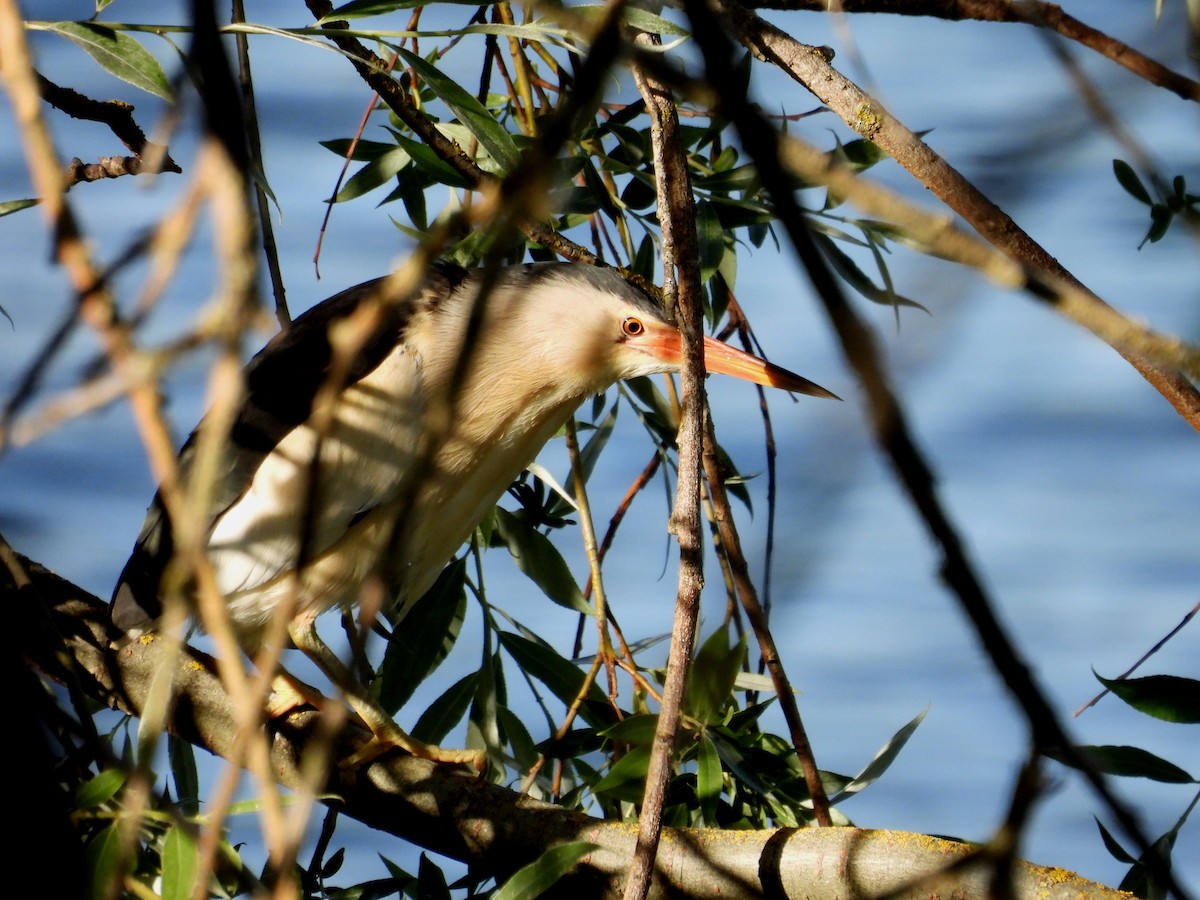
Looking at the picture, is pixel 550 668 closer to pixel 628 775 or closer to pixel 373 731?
pixel 373 731

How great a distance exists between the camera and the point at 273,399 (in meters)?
2.11

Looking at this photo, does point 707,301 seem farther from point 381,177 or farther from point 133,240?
point 133,240

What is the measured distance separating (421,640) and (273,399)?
1.56 feet

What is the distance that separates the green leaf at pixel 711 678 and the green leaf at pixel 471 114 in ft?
2.12

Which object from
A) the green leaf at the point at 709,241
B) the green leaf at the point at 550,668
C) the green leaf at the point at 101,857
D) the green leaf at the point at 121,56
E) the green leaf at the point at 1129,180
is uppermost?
the green leaf at the point at 1129,180

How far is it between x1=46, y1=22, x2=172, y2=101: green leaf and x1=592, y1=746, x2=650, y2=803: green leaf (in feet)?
2.96

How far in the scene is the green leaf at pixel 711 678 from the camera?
1600mm

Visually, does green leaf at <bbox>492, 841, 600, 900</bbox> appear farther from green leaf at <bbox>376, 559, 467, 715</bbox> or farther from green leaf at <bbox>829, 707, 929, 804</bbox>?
green leaf at <bbox>376, 559, 467, 715</bbox>

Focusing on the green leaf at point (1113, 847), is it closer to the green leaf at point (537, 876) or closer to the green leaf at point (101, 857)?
the green leaf at point (537, 876)

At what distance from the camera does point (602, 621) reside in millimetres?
1708

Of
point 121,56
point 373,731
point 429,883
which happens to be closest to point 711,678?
point 429,883

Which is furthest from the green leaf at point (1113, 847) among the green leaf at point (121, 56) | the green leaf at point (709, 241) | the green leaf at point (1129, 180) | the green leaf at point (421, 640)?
the green leaf at point (121, 56)

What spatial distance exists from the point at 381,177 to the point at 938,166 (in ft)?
3.59

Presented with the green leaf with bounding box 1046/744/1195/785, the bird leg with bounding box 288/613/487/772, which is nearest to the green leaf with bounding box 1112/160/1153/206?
the green leaf with bounding box 1046/744/1195/785
